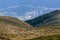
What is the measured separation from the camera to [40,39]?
3656 cm

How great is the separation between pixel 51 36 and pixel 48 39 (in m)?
1.06

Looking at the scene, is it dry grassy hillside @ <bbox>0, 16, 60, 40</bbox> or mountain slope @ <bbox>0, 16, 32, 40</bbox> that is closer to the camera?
dry grassy hillside @ <bbox>0, 16, 60, 40</bbox>

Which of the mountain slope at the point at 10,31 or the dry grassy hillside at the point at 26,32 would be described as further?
the mountain slope at the point at 10,31

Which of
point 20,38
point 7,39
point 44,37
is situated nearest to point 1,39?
point 7,39

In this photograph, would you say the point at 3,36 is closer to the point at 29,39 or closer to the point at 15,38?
the point at 15,38

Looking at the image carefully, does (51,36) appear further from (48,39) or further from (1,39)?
(1,39)

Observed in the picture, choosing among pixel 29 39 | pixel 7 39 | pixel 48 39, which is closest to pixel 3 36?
pixel 7 39

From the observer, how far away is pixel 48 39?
36.3 metres

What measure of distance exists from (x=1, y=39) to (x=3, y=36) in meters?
2.21

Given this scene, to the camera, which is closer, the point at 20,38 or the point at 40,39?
the point at 40,39

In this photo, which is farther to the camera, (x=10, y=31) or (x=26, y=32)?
(x=10, y=31)

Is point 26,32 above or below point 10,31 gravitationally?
below

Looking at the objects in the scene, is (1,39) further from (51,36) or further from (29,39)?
(51,36)

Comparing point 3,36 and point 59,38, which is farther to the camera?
point 3,36
